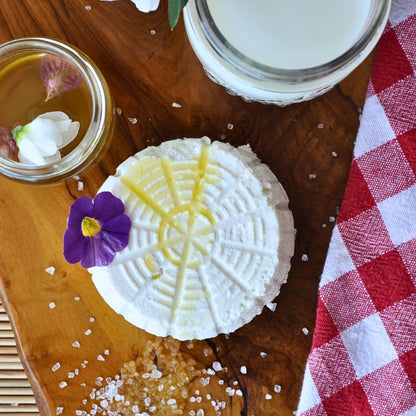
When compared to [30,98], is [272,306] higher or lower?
lower

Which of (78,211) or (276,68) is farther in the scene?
(78,211)

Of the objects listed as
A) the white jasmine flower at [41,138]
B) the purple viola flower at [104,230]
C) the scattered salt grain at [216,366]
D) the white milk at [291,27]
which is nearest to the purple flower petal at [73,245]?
the purple viola flower at [104,230]

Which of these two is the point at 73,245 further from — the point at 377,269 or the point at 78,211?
the point at 377,269

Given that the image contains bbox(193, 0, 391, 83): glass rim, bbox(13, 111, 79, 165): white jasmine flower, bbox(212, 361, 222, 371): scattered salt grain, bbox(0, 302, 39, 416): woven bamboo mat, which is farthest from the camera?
bbox(0, 302, 39, 416): woven bamboo mat

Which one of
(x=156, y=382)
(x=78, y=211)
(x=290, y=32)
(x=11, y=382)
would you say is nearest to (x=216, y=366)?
(x=156, y=382)

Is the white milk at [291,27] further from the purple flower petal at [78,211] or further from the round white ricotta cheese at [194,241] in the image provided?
the purple flower petal at [78,211]

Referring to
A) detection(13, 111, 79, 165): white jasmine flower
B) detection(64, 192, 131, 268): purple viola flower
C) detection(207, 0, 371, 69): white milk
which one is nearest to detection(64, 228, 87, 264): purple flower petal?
detection(64, 192, 131, 268): purple viola flower

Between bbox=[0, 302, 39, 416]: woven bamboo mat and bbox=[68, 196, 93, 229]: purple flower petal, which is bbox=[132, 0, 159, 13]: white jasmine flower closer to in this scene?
bbox=[68, 196, 93, 229]: purple flower petal
